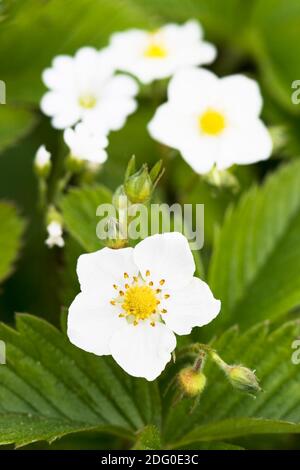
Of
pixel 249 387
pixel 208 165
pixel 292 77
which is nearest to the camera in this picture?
pixel 249 387

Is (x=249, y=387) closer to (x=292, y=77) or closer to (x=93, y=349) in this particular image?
(x=93, y=349)

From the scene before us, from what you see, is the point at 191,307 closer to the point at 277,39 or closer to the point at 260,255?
the point at 260,255

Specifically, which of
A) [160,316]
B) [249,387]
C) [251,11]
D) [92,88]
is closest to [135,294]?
[160,316]

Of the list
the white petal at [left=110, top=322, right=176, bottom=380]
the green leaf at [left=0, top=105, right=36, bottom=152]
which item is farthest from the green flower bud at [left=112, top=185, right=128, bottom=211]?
the green leaf at [left=0, top=105, right=36, bottom=152]

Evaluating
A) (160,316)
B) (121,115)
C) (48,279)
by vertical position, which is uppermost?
(121,115)

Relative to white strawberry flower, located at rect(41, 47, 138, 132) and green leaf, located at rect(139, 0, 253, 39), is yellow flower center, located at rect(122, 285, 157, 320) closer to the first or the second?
white strawberry flower, located at rect(41, 47, 138, 132)

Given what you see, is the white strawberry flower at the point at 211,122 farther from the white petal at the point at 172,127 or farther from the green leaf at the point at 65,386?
the green leaf at the point at 65,386
